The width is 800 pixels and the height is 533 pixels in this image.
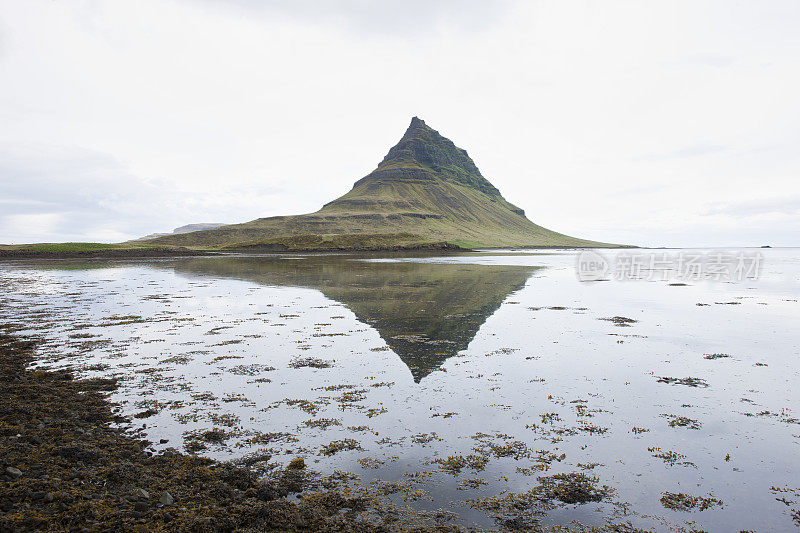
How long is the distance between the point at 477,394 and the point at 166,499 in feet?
29.4

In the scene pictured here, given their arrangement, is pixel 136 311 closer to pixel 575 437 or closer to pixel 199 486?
pixel 199 486

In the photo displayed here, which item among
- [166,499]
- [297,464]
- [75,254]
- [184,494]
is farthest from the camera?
[75,254]

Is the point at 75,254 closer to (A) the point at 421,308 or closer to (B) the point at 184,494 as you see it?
(A) the point at 421,308

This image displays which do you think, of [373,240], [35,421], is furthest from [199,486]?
[373,240]

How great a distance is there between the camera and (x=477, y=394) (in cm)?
1338

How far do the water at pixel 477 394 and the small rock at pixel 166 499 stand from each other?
1892mm

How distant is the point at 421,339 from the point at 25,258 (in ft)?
399

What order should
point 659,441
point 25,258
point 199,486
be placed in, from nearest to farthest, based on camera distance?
1. point 199,486
2. point 659,441
3. point 25,258

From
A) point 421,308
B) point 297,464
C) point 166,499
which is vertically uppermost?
point 421,308

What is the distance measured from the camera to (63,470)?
816cm

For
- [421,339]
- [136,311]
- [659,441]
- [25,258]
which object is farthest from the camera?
[25,258]

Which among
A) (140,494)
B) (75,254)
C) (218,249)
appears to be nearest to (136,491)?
(140,494)

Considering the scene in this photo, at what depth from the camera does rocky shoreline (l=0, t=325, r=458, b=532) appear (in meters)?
6.84

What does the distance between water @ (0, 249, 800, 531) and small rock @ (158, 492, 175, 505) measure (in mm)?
1892
